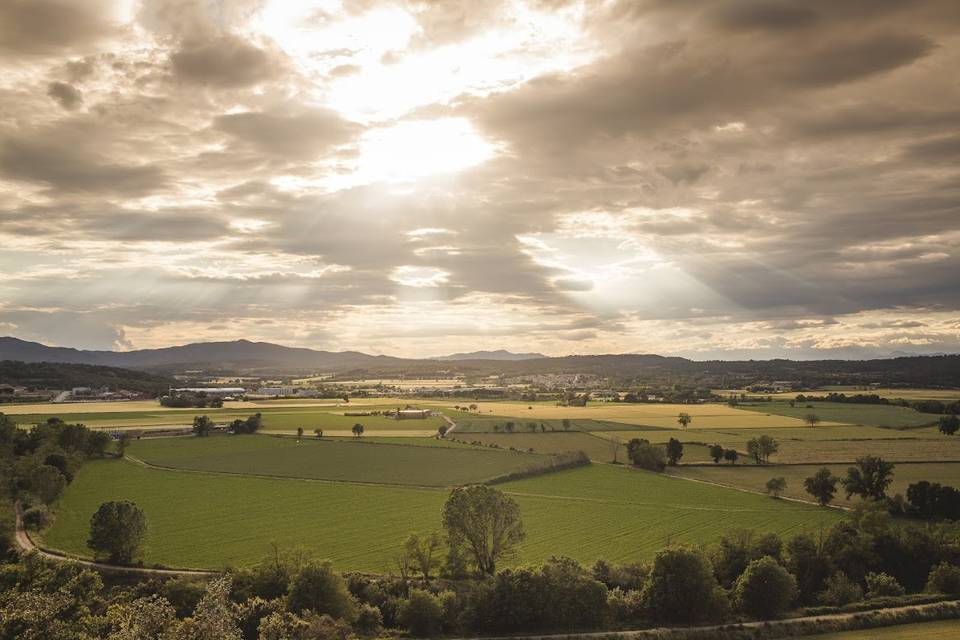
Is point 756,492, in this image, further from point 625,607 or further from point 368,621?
point 368,621

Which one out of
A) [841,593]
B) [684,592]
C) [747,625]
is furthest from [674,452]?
[747,625]

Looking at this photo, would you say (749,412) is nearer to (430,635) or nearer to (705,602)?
(705,602)

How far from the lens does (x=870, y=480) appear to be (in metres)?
69.6

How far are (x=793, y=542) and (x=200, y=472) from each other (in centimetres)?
7154

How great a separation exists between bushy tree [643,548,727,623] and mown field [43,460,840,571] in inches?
363

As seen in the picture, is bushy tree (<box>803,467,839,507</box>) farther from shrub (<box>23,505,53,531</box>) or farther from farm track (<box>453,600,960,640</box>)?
shrub (<box>23,505,53,531</box>)

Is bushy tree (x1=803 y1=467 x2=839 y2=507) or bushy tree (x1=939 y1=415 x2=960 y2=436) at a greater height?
bushy tree (x1=939 y1=415 x2=960 y2=436)

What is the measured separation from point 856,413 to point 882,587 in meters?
105

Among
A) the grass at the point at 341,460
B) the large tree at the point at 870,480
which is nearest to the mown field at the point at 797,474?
the large tree at the point at 870,480

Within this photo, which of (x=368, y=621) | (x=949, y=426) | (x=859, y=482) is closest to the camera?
(x=368, y=621)

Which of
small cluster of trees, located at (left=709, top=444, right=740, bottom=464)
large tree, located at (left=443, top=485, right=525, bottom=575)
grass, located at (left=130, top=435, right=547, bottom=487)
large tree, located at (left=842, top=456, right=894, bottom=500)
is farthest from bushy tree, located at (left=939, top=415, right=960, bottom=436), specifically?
large tree, located at (left=443, top=485, right=525, bottom=575)

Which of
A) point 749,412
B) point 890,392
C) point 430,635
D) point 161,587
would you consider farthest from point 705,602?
point 890,392

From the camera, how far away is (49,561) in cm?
4609

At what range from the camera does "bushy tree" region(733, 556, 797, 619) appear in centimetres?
4034
